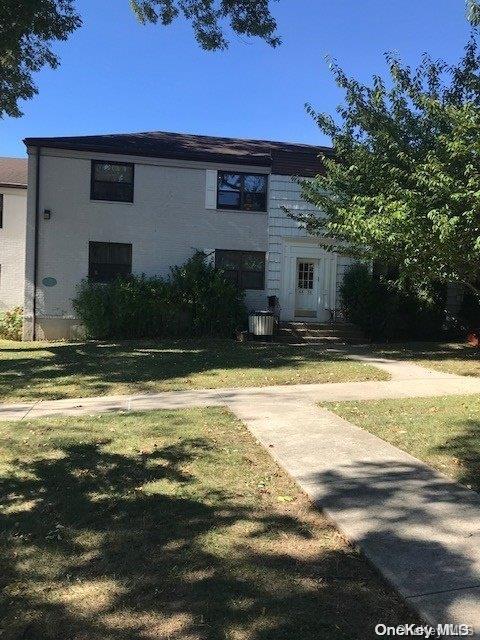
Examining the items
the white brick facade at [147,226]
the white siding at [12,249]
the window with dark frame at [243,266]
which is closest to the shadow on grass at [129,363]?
the white brick facade at [147,226]

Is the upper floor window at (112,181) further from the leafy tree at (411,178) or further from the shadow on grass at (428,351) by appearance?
the shadow on grass at (428,351)

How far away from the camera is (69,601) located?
268cm

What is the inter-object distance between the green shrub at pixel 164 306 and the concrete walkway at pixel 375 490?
7807 millimetres

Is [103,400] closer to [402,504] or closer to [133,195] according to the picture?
[402,504]

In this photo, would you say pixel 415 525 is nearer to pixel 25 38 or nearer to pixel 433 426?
pixel 433 426

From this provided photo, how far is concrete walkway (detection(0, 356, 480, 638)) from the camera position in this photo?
278 centimetres

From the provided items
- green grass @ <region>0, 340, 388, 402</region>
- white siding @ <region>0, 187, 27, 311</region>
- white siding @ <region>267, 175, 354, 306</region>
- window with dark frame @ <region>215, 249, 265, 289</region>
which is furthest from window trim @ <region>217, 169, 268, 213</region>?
white siding @ <region>0, 187, 27, 311</region>

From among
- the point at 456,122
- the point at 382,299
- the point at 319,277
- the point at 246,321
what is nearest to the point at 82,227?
the point at 246,321

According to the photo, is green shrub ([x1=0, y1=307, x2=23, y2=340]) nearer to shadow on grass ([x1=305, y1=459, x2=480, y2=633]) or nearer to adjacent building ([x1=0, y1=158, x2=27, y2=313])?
adjacent building ([x1=0, y1=158, x2=27, y2=313])

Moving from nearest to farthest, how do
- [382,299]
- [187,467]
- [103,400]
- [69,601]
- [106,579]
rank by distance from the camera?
[69,601]
[106,579]
[187,467]
[103,400]
[382,299]

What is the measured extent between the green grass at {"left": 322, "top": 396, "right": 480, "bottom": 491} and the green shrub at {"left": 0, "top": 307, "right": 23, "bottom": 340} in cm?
1237

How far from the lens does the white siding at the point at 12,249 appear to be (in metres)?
20.8

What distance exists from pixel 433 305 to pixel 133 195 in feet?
33.2

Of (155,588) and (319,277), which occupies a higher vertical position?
(319,277)
